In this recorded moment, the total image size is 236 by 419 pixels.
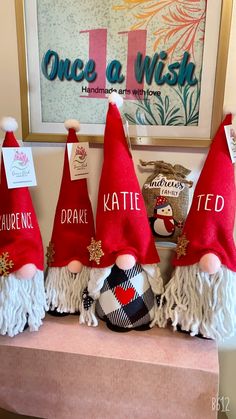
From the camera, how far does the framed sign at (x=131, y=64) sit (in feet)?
2.59

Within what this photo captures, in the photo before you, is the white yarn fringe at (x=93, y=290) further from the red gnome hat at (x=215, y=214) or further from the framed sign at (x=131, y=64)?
the framed sign at (x=131, y=64)

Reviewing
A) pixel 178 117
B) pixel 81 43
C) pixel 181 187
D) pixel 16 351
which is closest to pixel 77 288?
pixel 16 351

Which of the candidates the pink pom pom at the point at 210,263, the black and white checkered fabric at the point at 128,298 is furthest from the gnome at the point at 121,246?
the pink pom pom at the point at 210,263

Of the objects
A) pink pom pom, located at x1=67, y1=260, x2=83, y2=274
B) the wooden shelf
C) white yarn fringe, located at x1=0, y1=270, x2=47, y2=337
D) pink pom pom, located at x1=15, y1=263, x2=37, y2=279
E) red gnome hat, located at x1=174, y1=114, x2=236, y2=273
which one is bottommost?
the wooden shelf

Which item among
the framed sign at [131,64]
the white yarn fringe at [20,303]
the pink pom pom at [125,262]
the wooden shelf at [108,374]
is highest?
the framed sign at [131,64]

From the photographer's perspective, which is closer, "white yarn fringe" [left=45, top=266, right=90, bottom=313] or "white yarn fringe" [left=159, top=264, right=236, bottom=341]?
"white yarn fringe" [left=159, top=264, right=236, bottom=341]

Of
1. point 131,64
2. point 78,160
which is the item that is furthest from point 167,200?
point 131,64

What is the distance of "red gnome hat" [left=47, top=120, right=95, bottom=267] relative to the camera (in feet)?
2.69

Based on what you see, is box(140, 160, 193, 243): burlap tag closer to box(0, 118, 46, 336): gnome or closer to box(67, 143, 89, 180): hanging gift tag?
box(67, 143, 89, 180): hanging gift tag

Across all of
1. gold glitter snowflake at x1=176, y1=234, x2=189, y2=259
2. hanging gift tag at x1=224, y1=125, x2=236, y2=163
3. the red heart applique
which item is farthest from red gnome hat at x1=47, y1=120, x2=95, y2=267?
hanging gift tag at x1=224, y1=125, x2=236, y2=163

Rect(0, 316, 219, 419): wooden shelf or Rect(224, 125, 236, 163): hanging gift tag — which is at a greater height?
Rect(224, 125, 236, 163): hanging gift tag

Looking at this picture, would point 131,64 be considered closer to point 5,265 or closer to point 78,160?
point 78,160

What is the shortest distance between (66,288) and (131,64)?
553 millimetres

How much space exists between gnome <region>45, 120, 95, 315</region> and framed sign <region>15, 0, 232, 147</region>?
0.11 m
